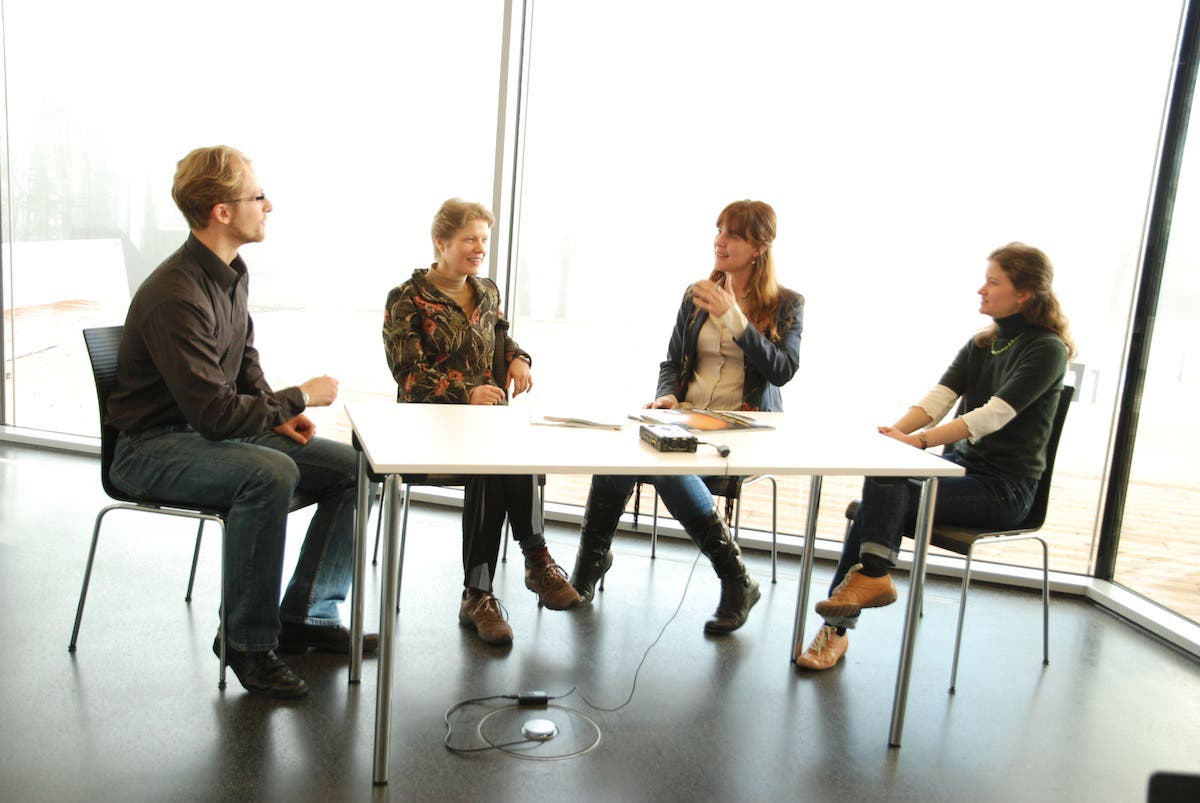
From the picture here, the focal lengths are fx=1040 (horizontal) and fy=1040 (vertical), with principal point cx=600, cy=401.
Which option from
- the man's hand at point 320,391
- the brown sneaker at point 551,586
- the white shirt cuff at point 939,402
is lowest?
the brown sneaker at point 551,586

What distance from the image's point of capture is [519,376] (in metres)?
3.31

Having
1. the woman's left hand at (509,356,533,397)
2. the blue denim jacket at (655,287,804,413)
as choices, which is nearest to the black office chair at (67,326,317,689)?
the woman's left hand at (509,356,533,397)

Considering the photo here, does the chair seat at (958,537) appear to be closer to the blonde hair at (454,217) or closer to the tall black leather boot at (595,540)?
the tall black leather boot at (595,540)

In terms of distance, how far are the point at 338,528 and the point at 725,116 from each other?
215 centimetres

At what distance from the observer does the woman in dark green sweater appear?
2703 millimetres

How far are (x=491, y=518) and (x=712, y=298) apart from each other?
0.88 meters

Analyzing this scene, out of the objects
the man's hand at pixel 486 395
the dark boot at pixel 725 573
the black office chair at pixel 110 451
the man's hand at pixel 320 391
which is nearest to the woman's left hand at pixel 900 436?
the dark boot at pixel 725 573

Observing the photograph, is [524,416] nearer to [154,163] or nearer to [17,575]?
[17,575]

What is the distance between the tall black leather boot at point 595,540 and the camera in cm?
320

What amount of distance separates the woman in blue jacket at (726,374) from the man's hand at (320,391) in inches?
36.0

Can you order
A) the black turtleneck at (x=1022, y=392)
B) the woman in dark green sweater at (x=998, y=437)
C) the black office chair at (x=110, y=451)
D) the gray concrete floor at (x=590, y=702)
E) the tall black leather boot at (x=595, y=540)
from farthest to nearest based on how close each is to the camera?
the tall black leather boot at (x=595, y=540)
the black turtleneck at (x=1022, y=392)
the woman in dark green sweater at (x=998, y=437)
the black office chair at (x=110, y=451)
the gray concrete floor at (x=590, y=702)

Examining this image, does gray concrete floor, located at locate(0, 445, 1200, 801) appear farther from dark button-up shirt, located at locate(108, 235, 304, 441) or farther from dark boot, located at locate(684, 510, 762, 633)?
dark button-up shirt, located at locate(108, 235, 304, 441)

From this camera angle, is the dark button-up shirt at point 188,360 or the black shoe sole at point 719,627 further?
the black shoe sole at point 719,627

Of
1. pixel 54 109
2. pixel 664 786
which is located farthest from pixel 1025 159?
pixel 54 109
